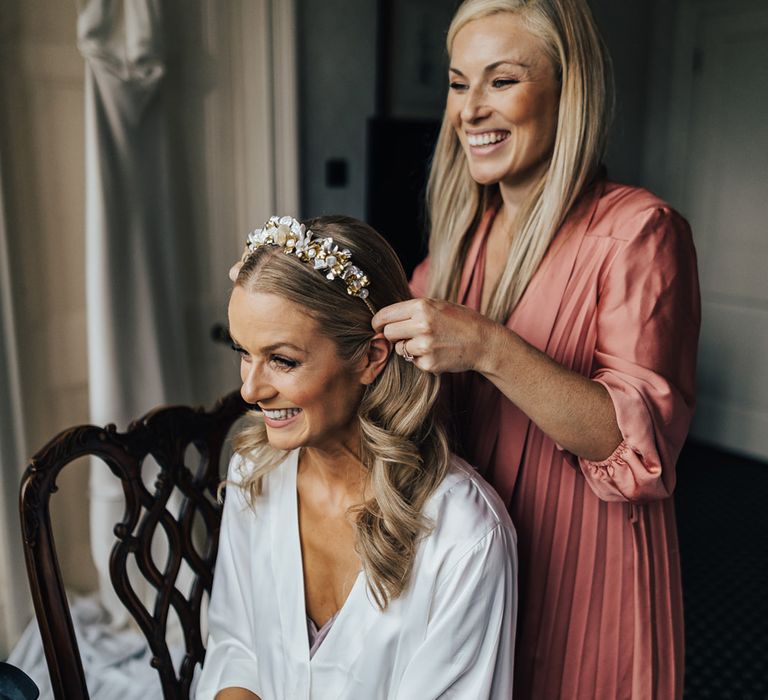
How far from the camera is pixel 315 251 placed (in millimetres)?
1101

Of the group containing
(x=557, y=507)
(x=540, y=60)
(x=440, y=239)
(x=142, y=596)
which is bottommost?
(x=142, y=596)

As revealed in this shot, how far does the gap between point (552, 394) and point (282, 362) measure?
1.32ft

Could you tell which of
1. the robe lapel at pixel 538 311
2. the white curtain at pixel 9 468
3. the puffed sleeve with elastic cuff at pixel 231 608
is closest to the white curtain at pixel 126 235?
the white curtain at pixel 9 468

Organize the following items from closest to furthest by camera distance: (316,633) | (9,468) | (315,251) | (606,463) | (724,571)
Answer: (315,251), (606,463), (316,633), (9,468), (724,571)

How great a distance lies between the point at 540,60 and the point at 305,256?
20.7 inches

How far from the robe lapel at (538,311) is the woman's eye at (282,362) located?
16.4 inches

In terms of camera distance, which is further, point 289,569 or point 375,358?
point 289,569

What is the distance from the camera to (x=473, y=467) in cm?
133

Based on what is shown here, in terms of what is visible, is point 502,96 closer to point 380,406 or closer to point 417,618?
point 380,406

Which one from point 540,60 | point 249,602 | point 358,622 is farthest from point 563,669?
point 540,60

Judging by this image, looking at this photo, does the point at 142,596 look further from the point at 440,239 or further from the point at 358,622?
the point at 440,239

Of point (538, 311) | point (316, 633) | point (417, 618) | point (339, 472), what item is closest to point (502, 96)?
point (538, 311)

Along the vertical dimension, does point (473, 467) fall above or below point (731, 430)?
above

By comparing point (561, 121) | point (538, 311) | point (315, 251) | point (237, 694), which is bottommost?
point (237, 694)
